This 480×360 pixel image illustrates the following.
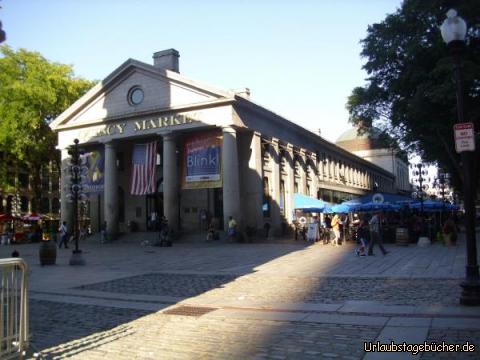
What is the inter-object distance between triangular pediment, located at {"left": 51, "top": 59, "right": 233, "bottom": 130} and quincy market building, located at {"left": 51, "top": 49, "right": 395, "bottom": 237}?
75 millimetres

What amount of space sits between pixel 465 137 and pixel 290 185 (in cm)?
3149

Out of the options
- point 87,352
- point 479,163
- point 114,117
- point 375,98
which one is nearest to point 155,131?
point 114,117

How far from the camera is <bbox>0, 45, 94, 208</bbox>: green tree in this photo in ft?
138

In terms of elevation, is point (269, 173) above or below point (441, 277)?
above

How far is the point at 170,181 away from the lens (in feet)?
107

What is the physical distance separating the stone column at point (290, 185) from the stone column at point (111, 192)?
13.9m

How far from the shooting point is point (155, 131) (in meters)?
33.8

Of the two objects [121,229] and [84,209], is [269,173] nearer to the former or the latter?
[121,229]

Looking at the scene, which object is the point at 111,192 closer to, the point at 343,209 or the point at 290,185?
the point at 290,185

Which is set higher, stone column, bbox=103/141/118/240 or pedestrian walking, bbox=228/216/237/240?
stone column, bbox=103/141/118/240

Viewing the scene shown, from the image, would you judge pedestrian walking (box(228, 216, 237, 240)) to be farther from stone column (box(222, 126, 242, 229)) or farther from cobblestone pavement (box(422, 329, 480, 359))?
cobblestone pavement (box(422, 329, 480, 359))

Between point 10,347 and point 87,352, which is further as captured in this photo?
point 87,352

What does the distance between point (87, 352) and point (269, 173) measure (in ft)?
99.7

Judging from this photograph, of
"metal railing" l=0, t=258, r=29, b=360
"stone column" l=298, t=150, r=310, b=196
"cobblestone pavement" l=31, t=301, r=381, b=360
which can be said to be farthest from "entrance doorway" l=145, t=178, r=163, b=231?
"metal railing" l=0, t=258, r=29, b=360
